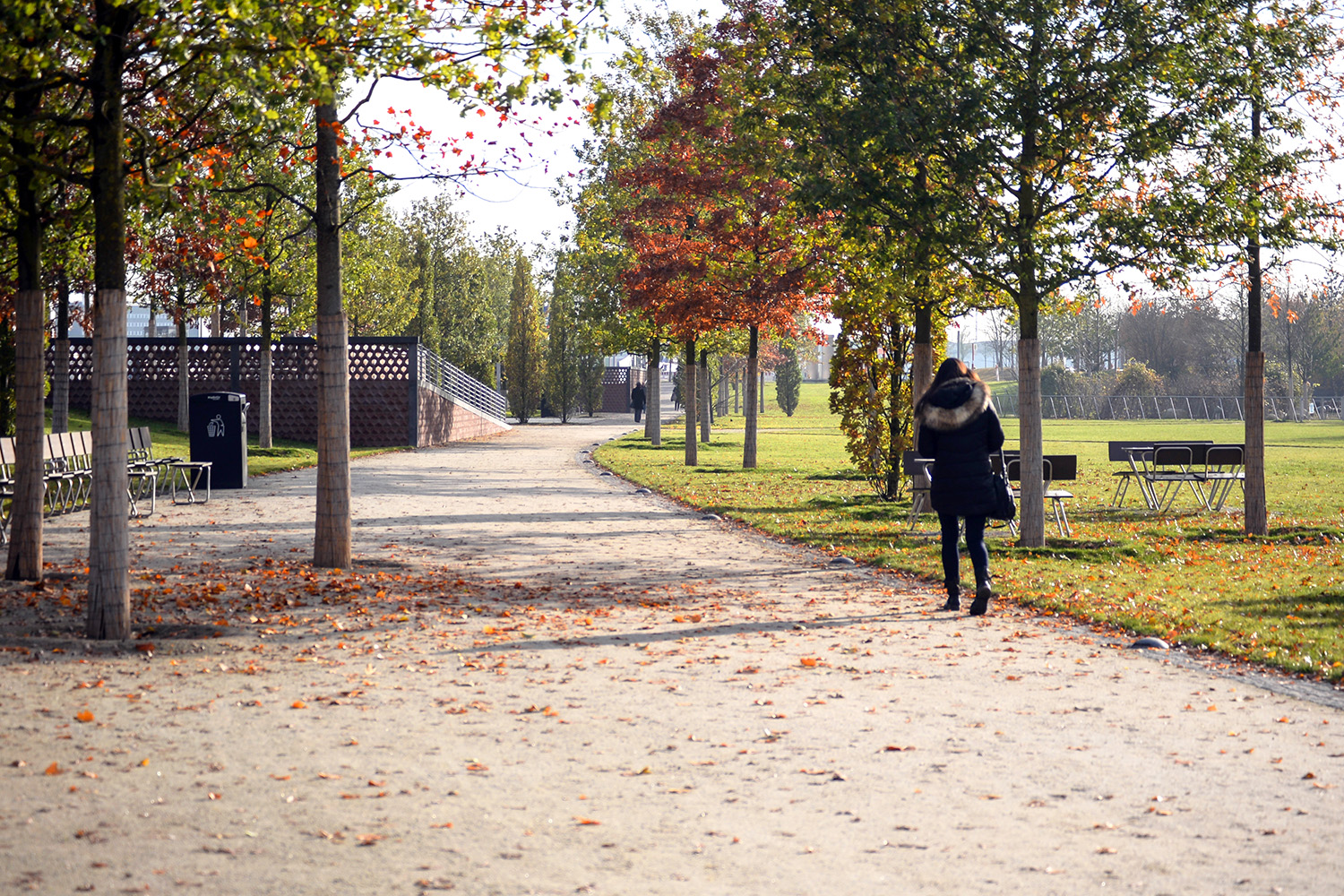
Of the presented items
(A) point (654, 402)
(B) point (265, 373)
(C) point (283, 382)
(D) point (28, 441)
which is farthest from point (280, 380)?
(D) point (28, 441)

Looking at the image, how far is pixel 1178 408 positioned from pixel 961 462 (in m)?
77.7

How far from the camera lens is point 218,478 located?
18703 mm

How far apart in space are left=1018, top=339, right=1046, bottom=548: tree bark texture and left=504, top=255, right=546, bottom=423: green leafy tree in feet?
139

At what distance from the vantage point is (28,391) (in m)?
8.73

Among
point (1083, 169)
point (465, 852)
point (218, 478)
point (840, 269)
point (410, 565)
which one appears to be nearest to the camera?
point (465, 852)

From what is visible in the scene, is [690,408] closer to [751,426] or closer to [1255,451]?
[751,426]

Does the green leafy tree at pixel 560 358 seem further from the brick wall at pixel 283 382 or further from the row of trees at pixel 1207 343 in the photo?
the row of trees at pixel 1207 343

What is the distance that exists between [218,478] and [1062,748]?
15.9m

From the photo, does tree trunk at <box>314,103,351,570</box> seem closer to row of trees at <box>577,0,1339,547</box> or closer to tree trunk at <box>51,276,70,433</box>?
row of trees at <box>577,0,1339,547</box>

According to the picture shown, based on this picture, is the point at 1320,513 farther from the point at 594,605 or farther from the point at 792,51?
the point at 594,605

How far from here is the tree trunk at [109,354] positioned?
23.0 feet

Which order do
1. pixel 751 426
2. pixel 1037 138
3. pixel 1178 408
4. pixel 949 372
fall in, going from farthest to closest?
pixel 1178 408
pixel 751 426
pixel 1037 138
pixel 949 372

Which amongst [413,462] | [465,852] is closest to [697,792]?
[465,852]

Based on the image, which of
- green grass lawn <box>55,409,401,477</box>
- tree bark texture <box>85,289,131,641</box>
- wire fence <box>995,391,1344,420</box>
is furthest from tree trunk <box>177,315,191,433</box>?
wire fence <box>995,391,1344,420</box>
